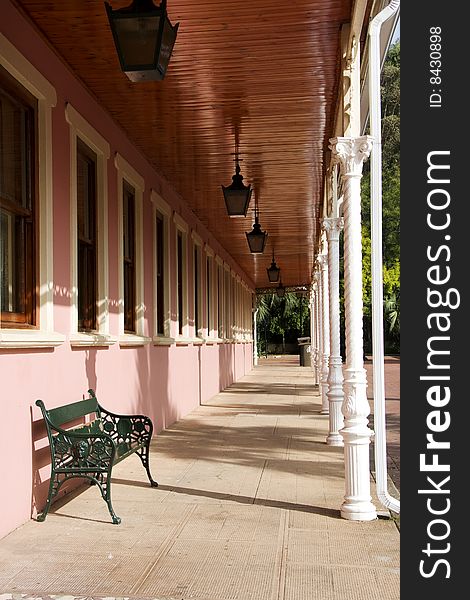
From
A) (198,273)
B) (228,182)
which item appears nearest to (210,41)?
(228,182)

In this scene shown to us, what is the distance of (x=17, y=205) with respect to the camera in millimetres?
6078

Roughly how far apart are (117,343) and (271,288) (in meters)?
28.8

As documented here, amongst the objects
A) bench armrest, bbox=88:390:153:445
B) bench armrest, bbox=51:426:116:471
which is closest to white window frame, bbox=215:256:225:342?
bench armrest, bbox=88:390:153:445

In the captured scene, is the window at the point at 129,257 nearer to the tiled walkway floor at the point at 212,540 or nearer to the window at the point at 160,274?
the window at the point at 160,274

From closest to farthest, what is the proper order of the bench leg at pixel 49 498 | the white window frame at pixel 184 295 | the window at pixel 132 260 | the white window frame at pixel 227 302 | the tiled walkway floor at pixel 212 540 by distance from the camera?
the tiled walkway floor at pixel 212 540 < the bench leg at pixel 49 498 < the window at pixel 132 260 < the white window frame at pixel 184 295 < the white window frame at pixel 227 302

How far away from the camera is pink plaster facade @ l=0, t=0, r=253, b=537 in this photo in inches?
229

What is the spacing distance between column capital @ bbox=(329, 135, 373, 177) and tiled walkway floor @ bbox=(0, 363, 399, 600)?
2.81m

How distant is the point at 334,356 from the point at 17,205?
504cm

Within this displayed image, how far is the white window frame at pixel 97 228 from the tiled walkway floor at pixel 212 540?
1439 millimetres

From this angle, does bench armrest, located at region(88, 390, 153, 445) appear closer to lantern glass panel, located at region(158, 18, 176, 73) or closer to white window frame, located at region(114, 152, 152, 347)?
white window frame, located at region(114, 152, 152, 347)

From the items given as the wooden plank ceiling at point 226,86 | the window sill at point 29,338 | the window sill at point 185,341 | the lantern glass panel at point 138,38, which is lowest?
the window sill at point 185,341

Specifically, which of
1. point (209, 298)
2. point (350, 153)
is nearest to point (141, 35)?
point (350, 153)

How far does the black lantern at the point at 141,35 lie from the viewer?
489 centimetres

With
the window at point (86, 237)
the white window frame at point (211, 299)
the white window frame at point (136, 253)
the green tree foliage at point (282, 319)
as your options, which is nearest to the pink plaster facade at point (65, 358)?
the white window frame at point (136, 253)
